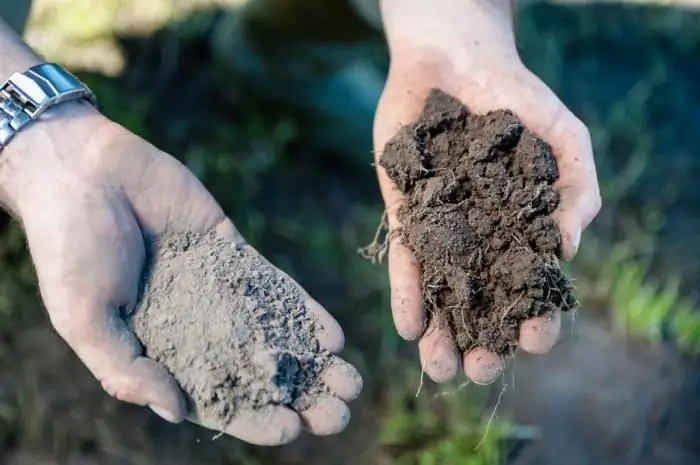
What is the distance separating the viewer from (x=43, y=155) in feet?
4.77

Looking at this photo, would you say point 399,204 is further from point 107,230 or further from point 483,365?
point 107,230

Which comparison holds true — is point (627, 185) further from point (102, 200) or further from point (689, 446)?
point (102, 200)

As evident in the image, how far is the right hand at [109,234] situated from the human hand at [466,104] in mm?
164

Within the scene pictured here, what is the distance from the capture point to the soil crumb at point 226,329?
1.31 metres

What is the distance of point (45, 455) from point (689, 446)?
1.56m

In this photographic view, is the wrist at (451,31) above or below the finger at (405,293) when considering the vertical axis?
above

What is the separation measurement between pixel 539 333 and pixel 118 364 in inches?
29.1

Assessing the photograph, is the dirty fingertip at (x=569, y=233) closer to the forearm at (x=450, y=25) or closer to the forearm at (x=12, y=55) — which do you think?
the forearm at (x=450, y=25)

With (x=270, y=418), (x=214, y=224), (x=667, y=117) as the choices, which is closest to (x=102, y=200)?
(x=214, y=224)

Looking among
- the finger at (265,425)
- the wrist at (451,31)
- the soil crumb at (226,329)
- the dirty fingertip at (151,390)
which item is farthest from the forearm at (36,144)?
the wrist at (451,31)

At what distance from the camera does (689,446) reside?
192 centimetres

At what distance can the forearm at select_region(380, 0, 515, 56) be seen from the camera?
5.76 feet

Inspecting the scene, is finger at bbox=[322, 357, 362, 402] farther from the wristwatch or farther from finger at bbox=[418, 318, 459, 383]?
the wristwatch

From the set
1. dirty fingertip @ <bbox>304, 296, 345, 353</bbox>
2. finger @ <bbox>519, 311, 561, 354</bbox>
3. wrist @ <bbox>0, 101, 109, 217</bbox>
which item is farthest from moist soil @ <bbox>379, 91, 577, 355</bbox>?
wrist @ <bbox>0, 101, 109, 217</bbox>
